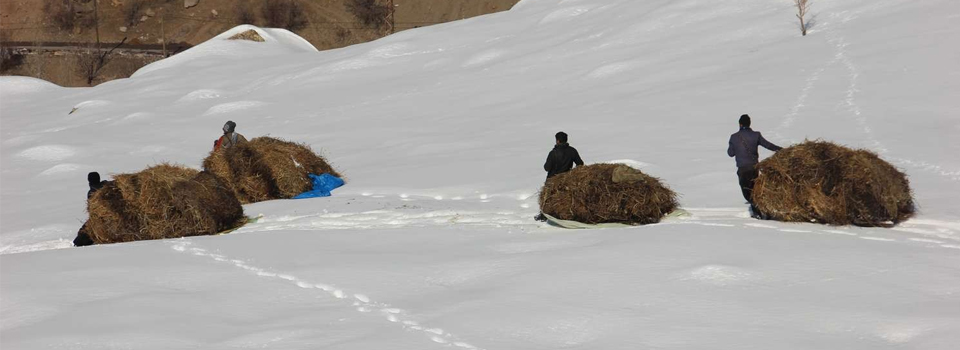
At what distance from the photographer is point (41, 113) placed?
3105 cm

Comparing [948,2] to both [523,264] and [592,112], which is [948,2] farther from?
[523,264]

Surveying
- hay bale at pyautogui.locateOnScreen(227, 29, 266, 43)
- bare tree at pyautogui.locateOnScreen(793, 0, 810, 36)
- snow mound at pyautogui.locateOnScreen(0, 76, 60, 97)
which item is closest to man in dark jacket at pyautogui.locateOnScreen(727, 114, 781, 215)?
bare tree at pyautogui.locateOnScreen(793, 0, 810, 36)

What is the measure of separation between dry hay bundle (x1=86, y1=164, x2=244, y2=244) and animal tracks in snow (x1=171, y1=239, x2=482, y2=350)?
70.0 inches

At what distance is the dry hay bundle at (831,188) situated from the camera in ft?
36.8

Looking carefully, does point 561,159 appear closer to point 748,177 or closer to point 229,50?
point 748,177

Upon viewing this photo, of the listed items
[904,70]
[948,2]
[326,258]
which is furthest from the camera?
[948,2]

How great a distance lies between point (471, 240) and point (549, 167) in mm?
1881

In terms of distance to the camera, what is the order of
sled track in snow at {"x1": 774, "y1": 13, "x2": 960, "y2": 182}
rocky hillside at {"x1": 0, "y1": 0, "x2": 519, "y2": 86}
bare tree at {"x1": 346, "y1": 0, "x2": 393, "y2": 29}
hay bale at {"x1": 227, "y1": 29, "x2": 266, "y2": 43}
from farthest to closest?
1. bare tree at {"x1": 346, "y1": 0, "x2": 393, "y2": 29}
2. rocky hillside at {"x1": 0, "y1": 0, "x2": 519, "y2": 86}
3. hay bale at {"x1": 227, "y1": 29, "x2": 266, "y2": 43}
4. sled track in snow at {"x1": 774, "y1": 13, "x2": 960, "y2": 182}

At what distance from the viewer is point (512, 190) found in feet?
51.3

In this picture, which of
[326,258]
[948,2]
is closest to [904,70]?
[948,2]

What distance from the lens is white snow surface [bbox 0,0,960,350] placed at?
27.0 feet

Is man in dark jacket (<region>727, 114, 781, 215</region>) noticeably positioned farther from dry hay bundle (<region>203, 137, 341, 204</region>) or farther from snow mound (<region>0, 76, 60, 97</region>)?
snow mound (<region>0, 76, 60, 97</region>)

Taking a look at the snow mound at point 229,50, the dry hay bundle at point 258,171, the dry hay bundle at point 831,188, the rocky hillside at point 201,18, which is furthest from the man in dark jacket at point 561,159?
the rocky hillside at point 201,18

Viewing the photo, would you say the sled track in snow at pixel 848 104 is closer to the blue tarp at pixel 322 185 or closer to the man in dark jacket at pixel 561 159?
the man in dark jacket at pixel 561 159
